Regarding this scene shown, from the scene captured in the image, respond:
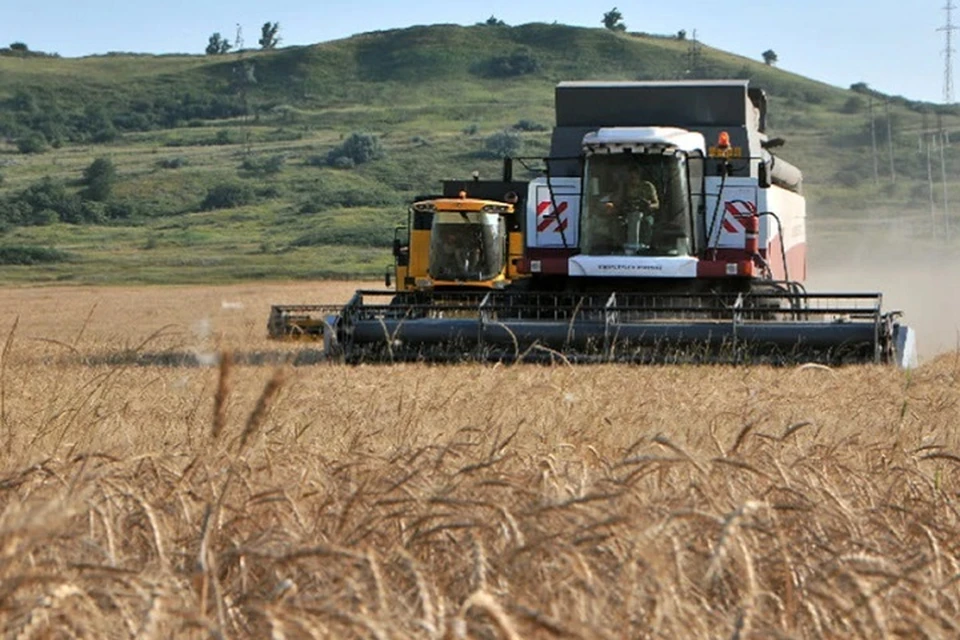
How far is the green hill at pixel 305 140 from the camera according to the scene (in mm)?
85438

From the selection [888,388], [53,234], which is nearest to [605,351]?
[888,388]

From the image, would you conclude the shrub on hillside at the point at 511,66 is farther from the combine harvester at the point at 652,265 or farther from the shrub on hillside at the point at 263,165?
the combine harvester at the point at 652,265

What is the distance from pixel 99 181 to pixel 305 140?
2776 centimetres

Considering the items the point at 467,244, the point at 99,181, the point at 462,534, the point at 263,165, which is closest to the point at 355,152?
the point at 263,165

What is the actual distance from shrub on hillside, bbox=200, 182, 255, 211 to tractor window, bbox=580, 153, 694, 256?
86.4m

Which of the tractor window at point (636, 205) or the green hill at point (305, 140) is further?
the green hill at point (305, 140)

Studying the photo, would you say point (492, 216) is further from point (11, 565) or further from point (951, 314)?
point (11, 565)

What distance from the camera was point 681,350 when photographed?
16359 millimetres

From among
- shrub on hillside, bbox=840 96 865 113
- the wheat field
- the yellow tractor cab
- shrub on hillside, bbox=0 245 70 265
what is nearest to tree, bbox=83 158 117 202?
shrub on hillside, bbox=0 245 70 265

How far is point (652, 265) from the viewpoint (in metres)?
18.7

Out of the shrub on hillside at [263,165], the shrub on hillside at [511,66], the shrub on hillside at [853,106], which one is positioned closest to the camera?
the shrub on hillside at [263,165]

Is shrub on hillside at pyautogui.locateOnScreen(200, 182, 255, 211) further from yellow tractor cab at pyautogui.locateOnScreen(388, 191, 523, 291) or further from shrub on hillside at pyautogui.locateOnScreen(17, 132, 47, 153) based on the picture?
yellow tractor cab at pyautogui.locateOnScreen(388, 191, 523, 291)

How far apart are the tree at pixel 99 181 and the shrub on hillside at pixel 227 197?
18.3 feet

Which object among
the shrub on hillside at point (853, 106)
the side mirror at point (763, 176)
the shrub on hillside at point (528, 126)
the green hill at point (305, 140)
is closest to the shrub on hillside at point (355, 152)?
the green hill at point (305, 140)
